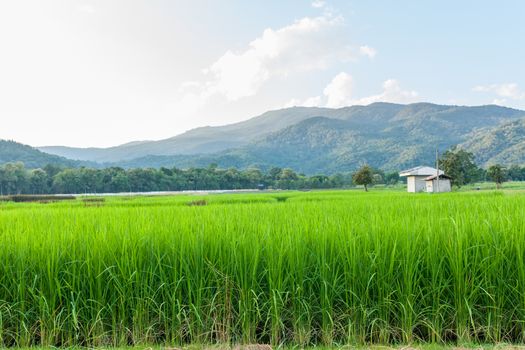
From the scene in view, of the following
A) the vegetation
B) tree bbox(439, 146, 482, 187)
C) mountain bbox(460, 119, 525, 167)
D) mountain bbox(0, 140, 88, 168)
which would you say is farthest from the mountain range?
tree bbox(439, 146, 482, 187)

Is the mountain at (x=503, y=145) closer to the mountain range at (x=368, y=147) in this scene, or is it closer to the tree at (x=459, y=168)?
the mountain range at (x=368, y=147)

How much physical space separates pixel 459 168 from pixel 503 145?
7567 cm

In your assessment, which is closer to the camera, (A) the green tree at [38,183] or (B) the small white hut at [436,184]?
(B) the small white hut at [436,184]

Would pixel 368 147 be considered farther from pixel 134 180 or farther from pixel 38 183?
Result: pixel 38 183

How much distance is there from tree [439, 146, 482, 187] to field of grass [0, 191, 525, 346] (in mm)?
58049

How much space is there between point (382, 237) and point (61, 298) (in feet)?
10.2

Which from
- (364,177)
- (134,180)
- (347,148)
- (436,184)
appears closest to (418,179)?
(436,184)

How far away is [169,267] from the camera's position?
3414 mm

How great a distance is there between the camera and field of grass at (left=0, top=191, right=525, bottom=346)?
3100 mm

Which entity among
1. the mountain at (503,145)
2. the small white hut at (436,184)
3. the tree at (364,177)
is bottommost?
the small white hut at (436,184)

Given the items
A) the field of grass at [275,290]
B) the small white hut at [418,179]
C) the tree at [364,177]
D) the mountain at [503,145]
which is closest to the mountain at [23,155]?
the tree at [364,177]

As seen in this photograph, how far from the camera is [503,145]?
377 ft

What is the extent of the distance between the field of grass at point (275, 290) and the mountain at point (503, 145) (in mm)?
117424

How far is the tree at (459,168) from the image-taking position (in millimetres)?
55281
